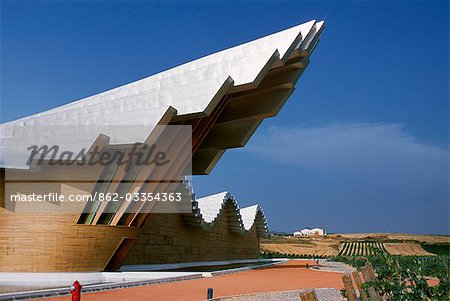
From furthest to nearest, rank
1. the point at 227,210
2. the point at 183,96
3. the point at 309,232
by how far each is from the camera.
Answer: the point at 309,232, the point at 227,210, the point at 183,96

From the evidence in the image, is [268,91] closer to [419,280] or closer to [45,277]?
[45,277]

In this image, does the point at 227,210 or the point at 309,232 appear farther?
the point at 309,232

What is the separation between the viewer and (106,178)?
19484 mm

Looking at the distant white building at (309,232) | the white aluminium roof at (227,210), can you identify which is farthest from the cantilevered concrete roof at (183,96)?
the distant white building at (309,232)

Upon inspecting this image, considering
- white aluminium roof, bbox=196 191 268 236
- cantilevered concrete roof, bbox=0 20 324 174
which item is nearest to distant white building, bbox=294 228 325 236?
white aluminium roof, bbox=196 191 268 236

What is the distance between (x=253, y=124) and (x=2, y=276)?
43.5 feet

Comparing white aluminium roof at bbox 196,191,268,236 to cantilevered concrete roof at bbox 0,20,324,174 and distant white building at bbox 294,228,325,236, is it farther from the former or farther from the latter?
distant white building at bbox 294,228,325,236

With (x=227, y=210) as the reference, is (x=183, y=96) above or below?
above

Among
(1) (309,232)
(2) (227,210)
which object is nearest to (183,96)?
(2) (227,210)

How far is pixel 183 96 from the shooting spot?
1814 centimetres

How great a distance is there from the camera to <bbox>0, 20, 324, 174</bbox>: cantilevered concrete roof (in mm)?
17578

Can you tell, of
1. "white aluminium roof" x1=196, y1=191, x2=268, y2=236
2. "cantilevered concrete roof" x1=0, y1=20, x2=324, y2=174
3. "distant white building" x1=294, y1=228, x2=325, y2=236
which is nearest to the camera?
"cantilevered concrete roof" x1=0, y1=20, x2=324, y2=174

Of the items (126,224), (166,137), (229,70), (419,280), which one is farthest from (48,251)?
(419,280)

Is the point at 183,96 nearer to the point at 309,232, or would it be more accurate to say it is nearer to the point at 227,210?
the point at 227,210
